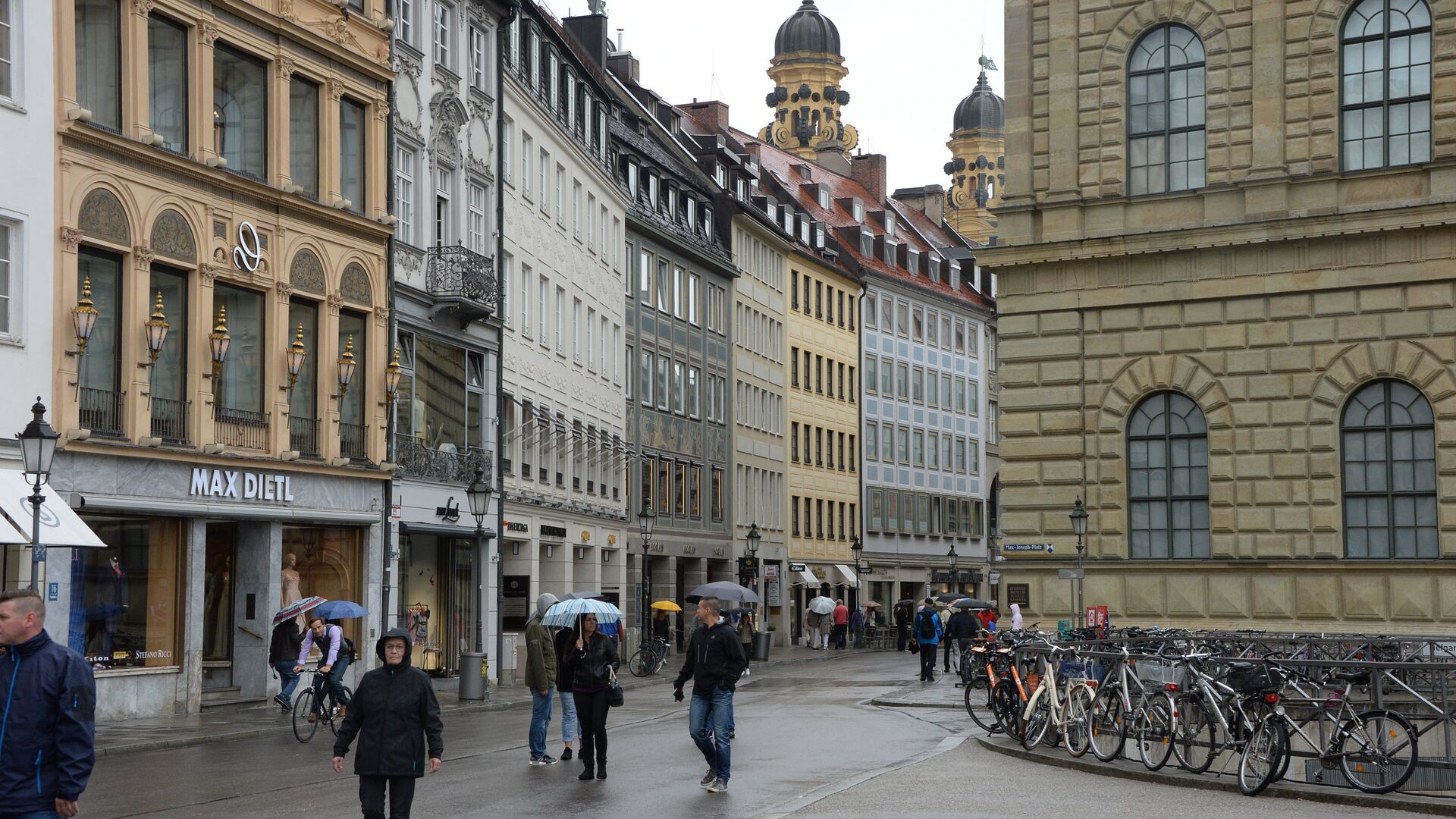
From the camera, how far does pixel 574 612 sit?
73.8 feet

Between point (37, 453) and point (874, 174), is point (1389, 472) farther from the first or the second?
point (874, 174)

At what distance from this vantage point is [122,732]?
26500 millimetres

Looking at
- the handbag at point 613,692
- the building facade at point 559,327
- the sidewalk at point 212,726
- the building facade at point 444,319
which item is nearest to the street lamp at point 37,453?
the sidewalk at point 212,726

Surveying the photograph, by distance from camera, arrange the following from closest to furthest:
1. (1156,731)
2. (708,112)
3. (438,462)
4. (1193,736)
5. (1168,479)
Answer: (1193,736)
(1156,731)
(1168,479)
(438,462)
(708,112)

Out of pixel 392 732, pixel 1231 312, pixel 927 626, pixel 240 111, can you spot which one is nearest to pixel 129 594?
pixel 240 111

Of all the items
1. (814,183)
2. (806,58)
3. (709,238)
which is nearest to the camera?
(709,238)

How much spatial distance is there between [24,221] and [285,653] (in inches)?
290

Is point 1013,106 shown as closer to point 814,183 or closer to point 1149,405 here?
point 1149,405

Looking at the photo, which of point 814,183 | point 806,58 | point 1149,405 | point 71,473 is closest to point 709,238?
point 814,183

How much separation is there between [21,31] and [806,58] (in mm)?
131840

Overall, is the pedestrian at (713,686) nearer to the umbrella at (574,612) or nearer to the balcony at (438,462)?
the umbrella at (574,612)

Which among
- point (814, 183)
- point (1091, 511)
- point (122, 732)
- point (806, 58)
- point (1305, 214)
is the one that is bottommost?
point (122, 732)

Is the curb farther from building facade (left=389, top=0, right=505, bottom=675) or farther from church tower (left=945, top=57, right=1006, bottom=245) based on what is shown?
church tower (left=945, top=57, right=1006, bottom=245)

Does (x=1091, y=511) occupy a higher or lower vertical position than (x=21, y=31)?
lower
